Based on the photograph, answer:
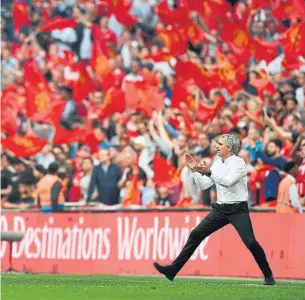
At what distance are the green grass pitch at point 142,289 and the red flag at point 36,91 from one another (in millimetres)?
8959

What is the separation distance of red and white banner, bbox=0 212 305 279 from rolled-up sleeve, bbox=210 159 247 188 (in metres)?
3.61

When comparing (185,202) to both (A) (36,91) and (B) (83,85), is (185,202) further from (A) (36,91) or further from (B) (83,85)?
(A) (36,91)

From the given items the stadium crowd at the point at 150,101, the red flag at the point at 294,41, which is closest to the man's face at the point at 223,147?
the stadium crowd at the point at 150,101

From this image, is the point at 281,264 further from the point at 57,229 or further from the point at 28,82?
the point at 28,82

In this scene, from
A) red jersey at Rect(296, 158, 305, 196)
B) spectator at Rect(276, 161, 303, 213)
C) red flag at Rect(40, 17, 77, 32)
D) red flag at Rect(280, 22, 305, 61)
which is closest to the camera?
spectator at Rect(276, 161, 303, 213)

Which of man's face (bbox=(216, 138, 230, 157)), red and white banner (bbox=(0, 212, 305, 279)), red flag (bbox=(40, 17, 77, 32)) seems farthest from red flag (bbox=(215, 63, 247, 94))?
man's face (bbox=(216, 138, 230, 157))

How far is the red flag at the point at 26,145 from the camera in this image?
25.5 m

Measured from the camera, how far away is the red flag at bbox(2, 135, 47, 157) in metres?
25.5

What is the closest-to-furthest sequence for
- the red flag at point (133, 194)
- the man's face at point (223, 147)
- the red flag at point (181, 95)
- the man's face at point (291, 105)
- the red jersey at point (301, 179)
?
the man's face at point (223, 147) → the red jersey at point (301, 179) → the man's face at point (291, 105) → the red flag at point (133, 194) → the red flag at point (181, 95)

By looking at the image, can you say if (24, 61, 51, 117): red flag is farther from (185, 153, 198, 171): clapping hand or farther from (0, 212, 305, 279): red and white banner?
(185, 153, 198, 171): clapping hand

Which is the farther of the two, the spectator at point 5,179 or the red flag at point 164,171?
the spectator at point 5,179

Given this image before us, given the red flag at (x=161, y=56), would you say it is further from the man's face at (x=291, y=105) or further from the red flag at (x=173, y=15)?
the man's face at (x=291, y=105)

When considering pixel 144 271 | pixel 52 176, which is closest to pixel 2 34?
pixel 52 176

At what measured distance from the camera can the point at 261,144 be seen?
65.6 ft
